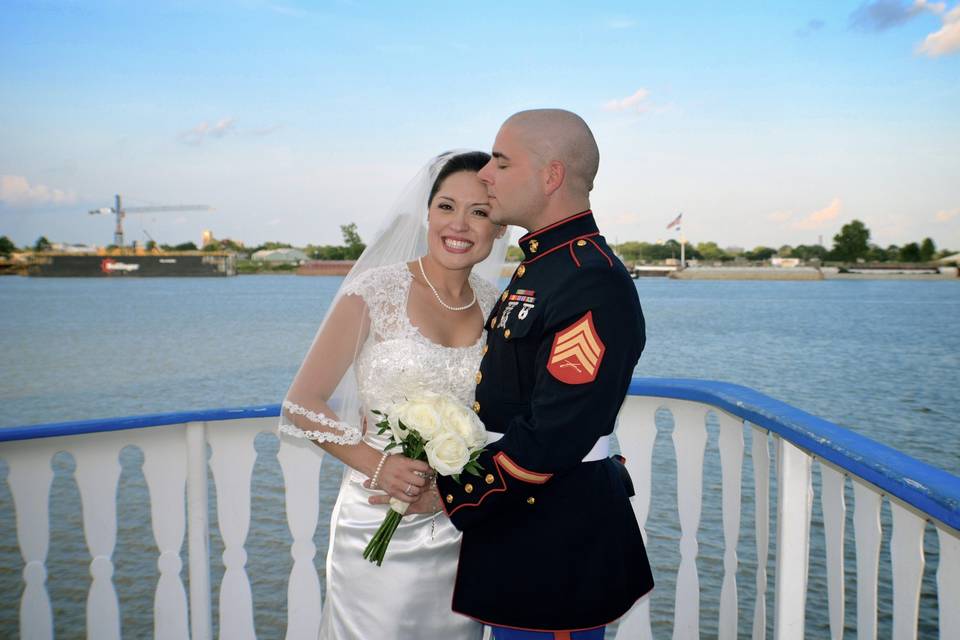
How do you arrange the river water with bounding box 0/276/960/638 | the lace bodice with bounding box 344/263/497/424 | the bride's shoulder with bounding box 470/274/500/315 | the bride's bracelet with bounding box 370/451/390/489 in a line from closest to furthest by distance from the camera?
the bride's bracelet with bounding box 370/451/390/489 < the lace bodice with bounding box 344/263/497/424 < the bride's shoulder with bounding box 470/274/500/315 < the river water with bounding box 0/276/960/638

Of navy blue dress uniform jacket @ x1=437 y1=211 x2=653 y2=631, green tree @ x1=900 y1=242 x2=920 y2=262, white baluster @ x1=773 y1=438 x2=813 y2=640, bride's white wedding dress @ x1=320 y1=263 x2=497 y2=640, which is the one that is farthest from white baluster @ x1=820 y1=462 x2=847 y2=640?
green tree @ x1=900 y1=242 x2=920 y2=262

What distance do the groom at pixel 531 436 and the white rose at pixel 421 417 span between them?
0.13m

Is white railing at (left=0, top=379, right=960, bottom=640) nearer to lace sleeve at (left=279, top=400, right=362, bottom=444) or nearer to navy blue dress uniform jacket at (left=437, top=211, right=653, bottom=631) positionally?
lace sleeve at (left=279, top=400, right=362, bottom=444)

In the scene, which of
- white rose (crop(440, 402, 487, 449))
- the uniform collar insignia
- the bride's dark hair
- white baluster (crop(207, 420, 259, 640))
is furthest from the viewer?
white baluster (crop(207, 420, 259, 640))

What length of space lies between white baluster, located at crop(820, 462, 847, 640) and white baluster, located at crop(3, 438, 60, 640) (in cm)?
230

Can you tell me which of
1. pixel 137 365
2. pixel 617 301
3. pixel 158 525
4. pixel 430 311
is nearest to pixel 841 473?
pixel 617 301

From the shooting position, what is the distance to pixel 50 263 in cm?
12962

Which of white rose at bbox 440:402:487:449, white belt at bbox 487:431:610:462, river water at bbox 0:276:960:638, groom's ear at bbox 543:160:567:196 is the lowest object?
river water at bbox 0:276:960:638

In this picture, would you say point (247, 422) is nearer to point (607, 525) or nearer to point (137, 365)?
point (607, 525)

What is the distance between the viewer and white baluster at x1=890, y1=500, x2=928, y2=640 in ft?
4.94

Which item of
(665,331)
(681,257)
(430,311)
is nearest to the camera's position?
(430,311)

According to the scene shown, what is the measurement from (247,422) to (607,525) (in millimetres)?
1413

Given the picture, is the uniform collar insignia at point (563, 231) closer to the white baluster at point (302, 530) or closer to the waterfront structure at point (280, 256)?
the white baluster at point (302, 530)

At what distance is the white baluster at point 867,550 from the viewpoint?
1.72m
